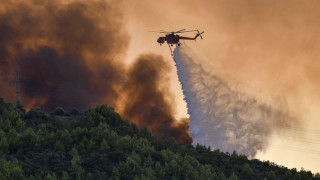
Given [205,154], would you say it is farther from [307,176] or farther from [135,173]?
[135,173]

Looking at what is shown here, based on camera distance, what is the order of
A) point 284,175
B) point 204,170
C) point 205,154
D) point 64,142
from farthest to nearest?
1. point 205,154
2. point 284,175
3. point 64,142
4. point 204,170

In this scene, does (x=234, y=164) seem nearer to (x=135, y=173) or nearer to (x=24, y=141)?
(x=135, y=173)

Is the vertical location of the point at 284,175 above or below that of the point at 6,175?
above

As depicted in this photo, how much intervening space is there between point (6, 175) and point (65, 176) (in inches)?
388

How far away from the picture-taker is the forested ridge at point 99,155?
95.8 metres

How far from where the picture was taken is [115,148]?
11256cm

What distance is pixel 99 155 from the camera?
348 ft

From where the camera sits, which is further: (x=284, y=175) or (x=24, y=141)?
(x=284, y=175)

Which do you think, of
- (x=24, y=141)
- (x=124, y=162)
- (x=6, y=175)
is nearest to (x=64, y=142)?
(x=24, y=141)

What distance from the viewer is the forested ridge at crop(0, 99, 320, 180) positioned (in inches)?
3772

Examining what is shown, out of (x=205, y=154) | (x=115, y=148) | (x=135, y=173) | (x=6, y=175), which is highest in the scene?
(x=205, y=154)

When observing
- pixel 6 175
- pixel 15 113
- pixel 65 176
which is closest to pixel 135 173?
pixel 65 176

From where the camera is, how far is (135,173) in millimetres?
96938

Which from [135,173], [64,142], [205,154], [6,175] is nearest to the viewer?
[6,175]
